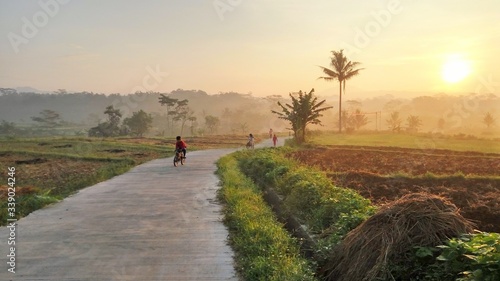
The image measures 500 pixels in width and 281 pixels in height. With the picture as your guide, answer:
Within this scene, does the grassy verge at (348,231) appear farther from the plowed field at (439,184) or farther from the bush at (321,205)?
the plowed field at (439,184)

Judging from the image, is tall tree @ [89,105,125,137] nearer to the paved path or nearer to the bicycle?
the bicycle

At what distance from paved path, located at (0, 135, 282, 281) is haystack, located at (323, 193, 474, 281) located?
1635mm

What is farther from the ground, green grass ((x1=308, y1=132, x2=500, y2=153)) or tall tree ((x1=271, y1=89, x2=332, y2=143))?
tall tree ((x1=271, y1=89, x2=332, y2=143))

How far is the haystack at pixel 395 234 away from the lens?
4525 millimetres

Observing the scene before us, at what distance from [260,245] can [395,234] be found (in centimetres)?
226

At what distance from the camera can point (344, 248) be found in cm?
→ 523

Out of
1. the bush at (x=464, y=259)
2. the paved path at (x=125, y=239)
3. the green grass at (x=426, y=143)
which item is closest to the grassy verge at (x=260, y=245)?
the paved path at (x=125, y=239)

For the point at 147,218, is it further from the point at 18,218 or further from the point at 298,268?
the point at 298,268

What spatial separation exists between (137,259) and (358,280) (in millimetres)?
3215

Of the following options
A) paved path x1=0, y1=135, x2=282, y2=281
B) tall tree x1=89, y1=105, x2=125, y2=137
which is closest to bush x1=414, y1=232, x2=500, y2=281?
paved path x1=0, y1=135, x2=282, y2=281

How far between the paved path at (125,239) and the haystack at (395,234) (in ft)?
5.36

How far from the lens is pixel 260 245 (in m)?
6.19

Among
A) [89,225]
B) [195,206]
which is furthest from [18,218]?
[195,206]

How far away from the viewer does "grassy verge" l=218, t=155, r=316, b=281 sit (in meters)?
5.12
